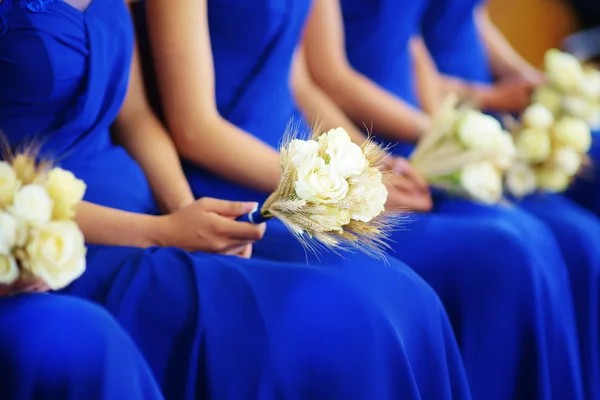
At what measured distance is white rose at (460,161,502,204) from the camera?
1.62 m

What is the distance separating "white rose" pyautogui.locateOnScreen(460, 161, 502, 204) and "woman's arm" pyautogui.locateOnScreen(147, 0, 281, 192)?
44 cm

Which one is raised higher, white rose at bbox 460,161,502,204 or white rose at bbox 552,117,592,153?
white rose at bbox 552,117,592,153

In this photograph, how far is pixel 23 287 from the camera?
994 millimetres

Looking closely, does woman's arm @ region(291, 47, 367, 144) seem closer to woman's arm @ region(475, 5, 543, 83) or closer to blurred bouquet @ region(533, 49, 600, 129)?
blurred bouquet @ region(533, 49, 600, 129)

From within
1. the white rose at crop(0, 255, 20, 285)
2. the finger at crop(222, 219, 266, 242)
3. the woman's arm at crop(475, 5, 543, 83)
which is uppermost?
the woman's arm at crop(475, 5, 543, 83)

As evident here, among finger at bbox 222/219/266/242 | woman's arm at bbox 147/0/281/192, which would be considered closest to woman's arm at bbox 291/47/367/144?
woman's arm at bbox 147/0/281/192

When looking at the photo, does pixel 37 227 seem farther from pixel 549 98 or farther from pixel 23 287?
pixel 549 98

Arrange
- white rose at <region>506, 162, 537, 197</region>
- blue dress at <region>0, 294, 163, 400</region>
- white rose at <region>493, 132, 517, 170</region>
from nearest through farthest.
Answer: blue dress at <region>0, 294, 163, 400</region>, white rose at <region>493, 132, 517, 170</region>, white rose at <region>506, 162, 537, 197</region>

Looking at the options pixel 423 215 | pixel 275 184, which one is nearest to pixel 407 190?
pixel 423 215

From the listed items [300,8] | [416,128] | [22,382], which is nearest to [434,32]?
[416,128]

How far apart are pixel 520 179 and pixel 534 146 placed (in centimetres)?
8

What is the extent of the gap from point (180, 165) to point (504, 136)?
2.32 ft

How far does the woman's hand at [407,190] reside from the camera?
5.08ft

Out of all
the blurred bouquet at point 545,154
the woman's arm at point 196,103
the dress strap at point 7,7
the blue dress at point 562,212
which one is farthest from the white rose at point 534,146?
the dress strap at point 7,7
